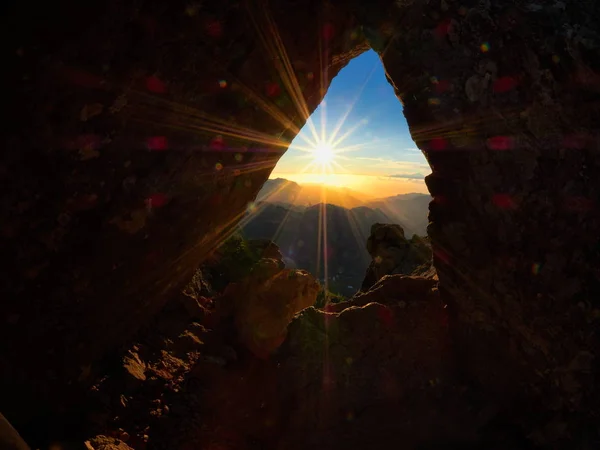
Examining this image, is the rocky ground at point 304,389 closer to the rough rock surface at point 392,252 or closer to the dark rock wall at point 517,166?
the dark rock wall at point 517,166

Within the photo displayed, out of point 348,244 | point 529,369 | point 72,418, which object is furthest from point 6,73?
point 348,244

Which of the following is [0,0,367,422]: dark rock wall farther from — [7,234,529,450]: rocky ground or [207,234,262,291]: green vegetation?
[207,234,262,291]: green vegetation

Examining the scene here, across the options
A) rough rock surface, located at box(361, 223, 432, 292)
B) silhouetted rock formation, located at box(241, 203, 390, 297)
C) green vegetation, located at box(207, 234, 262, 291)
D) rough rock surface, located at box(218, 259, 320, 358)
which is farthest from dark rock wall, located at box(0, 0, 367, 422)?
silhouetted rock formation, located at box(241, 203, 390, 297)

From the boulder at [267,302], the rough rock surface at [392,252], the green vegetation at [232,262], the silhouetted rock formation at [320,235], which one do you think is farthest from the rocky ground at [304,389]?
the silhouetted rock formation at [320,235]

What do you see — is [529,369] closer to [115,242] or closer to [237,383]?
[237,383]

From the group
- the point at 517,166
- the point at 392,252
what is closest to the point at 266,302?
the point at 517,166

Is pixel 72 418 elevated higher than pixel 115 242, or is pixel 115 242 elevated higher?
pixel 115 242

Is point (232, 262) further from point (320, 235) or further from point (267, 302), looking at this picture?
point (320, 235)
